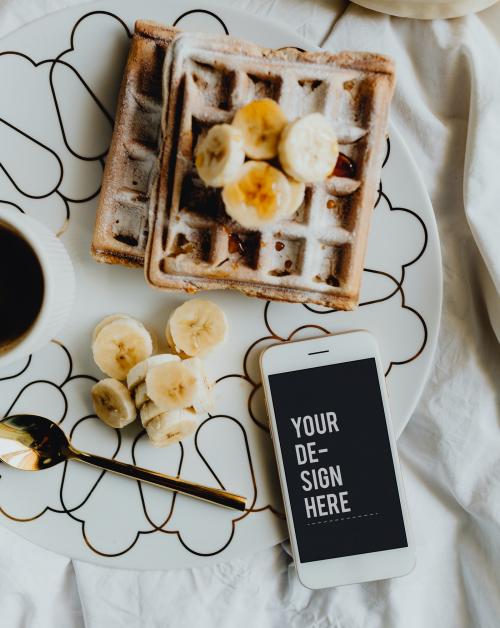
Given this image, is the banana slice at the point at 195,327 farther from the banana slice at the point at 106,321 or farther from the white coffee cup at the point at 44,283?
the white coffee cup at the point at 44,283

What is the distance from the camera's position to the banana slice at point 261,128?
1106 millimetres

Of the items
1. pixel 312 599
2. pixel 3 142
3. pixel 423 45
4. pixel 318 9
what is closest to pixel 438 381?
pixel 312 599

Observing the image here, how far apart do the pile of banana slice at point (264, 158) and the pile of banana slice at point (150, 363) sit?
30 centimetres

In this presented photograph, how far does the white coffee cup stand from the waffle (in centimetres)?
9

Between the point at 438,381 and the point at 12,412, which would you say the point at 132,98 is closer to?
the point at 12,412

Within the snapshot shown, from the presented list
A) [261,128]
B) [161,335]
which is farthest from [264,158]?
[161,335]

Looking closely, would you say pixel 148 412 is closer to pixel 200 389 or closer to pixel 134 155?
pixel 200 389

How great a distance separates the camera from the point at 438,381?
4.78ft

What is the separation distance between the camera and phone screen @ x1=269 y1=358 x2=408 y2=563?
1.37 metres

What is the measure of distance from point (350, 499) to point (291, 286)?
1.66 feet

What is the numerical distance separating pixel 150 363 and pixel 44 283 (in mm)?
271

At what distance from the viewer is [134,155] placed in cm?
126

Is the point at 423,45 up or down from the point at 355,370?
up

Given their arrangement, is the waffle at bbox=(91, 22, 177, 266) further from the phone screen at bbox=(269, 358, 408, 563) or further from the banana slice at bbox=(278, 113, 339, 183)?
the phone screen at bbox=(269, 358, 408, 563)
